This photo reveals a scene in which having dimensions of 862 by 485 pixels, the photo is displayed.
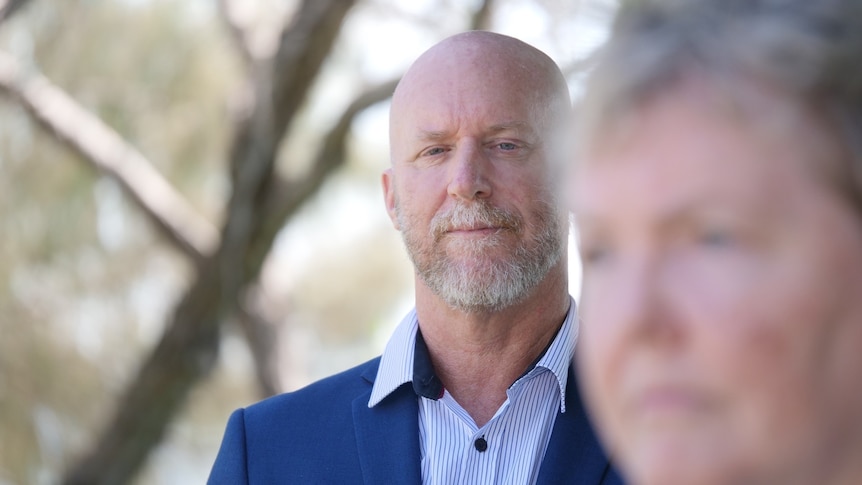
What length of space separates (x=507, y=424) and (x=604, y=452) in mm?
191

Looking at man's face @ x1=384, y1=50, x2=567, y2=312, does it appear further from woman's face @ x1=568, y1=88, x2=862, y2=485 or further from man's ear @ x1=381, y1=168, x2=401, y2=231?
woman's face @ x1=568, y1=88, x2=862, y2=485

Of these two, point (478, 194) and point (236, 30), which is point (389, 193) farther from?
point (236, 30)

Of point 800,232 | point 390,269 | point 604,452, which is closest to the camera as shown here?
point 800,232

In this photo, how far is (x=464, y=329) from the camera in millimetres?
2107

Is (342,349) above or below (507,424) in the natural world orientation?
above

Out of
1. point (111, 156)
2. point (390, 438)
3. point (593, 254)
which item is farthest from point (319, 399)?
point (111, 156)

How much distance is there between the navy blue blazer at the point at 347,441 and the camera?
6.31 ft

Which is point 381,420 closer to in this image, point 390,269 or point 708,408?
point 708,408

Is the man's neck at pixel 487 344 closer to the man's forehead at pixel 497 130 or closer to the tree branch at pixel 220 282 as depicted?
the man's forehead at pixel 497 130

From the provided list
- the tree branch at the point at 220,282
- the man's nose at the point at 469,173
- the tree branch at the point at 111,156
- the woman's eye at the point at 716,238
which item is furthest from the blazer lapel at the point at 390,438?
the tree branch at the point at 111,156

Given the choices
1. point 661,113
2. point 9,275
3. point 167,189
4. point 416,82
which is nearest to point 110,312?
point 9,275

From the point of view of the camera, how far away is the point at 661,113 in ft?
2.07

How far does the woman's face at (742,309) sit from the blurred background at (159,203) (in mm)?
4578

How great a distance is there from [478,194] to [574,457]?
20.3 inches
